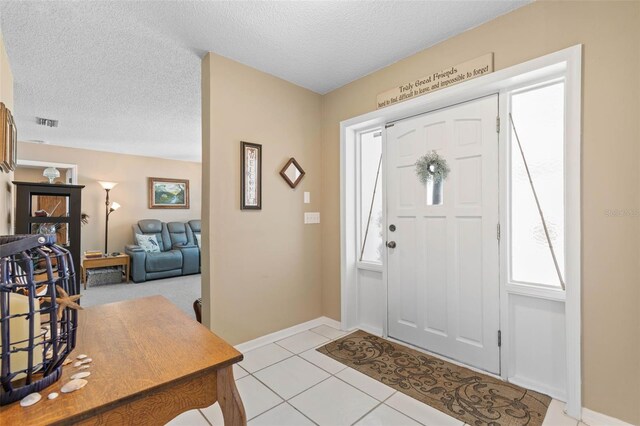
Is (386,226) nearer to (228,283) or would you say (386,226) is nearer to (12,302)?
(228,283)

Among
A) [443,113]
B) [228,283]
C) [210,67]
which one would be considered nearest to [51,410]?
[228,283]

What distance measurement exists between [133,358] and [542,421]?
2.08 meters

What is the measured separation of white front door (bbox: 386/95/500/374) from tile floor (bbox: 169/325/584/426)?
679 millimetres

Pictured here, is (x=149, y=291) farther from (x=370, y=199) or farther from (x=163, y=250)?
(x=370, y=199)

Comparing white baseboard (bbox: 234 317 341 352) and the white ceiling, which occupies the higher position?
the white ceiling

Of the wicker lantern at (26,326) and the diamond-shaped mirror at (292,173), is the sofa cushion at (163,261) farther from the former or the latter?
the wicker lantern at (26,326)

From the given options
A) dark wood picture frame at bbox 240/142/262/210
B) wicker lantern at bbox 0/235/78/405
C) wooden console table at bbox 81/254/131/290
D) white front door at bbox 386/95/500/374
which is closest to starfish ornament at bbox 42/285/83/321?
wicker lantern at bbox 0/235/78/405

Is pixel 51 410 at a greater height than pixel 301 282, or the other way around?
pixel 51 410

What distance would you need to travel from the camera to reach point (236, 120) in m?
2.60

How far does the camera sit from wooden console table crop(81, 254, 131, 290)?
5.06 meters

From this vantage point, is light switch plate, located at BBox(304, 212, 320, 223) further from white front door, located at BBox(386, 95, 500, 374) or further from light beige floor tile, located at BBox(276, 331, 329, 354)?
light beige floor tile, located at BBox(276, 331, 329, 354)

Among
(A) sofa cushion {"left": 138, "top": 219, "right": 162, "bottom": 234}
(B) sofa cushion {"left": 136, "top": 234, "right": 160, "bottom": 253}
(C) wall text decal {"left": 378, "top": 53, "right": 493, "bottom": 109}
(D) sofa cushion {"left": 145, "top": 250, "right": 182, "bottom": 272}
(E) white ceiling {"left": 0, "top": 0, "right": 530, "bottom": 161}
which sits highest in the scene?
(E) white ceiling {"left": 0, "top": 0, "right": 530, "bottom": 161}

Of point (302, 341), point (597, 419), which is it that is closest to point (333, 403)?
point (302, 341)

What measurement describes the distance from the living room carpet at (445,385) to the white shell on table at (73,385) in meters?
1.84
